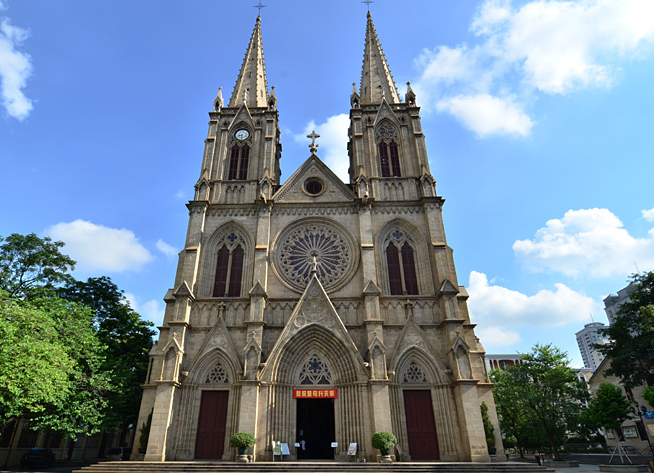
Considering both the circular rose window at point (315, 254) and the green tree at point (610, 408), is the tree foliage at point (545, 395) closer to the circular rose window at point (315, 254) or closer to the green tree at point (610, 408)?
the green tree at point (610, 408)

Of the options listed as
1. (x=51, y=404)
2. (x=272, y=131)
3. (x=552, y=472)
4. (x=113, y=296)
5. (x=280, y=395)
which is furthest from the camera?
(x=272, y=131)

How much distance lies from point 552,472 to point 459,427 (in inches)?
196

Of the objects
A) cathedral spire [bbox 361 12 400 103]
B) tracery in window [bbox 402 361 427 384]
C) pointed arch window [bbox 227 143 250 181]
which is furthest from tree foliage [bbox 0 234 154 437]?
cathedral spire [bbox 361 12 400 103]

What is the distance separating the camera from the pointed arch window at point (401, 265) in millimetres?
25234

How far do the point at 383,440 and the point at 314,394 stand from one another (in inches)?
195

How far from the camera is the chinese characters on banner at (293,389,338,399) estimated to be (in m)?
21.9

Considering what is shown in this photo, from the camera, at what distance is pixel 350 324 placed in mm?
23578

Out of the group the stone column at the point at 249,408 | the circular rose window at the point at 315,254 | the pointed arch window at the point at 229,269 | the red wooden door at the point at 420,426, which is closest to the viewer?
the stone column at the point at 249,408

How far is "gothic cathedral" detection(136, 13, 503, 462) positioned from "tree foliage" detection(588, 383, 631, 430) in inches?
244

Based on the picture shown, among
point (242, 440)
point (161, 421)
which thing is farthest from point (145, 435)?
point (242, 440)

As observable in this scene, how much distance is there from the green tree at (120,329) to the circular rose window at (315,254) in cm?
1246

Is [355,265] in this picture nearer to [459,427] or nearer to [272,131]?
[459,427]

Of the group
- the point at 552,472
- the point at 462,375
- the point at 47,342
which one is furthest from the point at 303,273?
the point at 552,472

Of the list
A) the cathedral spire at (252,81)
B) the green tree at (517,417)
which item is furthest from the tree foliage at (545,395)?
the cathedral spire at (252,81)
